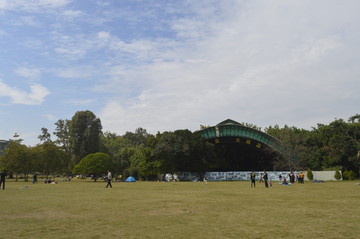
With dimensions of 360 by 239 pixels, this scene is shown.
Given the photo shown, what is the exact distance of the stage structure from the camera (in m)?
63.9

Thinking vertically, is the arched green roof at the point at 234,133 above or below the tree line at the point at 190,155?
above

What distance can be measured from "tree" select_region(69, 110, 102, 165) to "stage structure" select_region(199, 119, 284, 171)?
80.0 feet

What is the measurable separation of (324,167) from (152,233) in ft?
171

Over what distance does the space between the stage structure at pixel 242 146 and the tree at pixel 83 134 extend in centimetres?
2440

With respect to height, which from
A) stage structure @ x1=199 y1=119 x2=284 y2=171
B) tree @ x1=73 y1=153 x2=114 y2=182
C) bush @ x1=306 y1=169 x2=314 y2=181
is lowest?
bush @ x1=306 y1=169 x2=314 y2=181

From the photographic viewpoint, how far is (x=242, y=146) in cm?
7144

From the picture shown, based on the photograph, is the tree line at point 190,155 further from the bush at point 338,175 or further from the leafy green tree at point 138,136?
the leafy green tree at point 138,136

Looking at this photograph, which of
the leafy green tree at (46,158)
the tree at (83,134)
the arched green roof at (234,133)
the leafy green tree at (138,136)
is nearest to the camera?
the leafy green tree at (46,158)

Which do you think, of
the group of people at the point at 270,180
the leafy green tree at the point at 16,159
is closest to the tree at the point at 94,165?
the leafy green tree at the point at 16,159

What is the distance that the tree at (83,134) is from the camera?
70.2 metres

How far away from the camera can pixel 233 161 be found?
73750 millimetres

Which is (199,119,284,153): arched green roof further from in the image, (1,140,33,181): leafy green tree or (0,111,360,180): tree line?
(1,140,33,181): leafy green tree

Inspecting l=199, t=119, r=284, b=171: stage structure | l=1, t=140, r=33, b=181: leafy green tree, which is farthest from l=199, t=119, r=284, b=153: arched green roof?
l=1, t=140, r=33, b=181: leafy green tree

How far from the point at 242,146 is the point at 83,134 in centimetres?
3520
